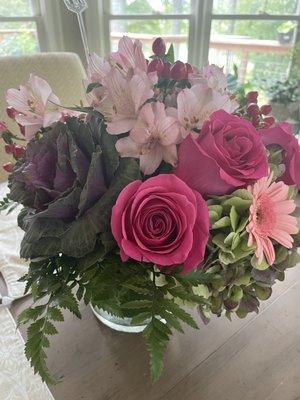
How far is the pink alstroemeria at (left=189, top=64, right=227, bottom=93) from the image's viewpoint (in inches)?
17.5

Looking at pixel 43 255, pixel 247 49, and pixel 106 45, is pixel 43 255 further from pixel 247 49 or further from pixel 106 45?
pixel 247 49

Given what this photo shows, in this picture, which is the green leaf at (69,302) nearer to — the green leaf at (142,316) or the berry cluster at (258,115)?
the green leaf at (142,316)

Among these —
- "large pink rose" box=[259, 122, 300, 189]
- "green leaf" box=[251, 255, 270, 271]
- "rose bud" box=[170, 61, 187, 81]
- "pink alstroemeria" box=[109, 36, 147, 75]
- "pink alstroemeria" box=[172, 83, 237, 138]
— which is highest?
"pink alstroemeria" box=[109, 36, 147, 75]

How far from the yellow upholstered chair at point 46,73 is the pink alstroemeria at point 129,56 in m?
0.84

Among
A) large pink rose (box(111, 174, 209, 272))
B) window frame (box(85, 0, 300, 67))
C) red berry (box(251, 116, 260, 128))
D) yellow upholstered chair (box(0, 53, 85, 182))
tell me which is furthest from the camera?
window frame (box(85, 0, 300, 67))

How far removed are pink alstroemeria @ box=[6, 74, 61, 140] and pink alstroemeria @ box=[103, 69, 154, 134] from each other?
9 centimetres

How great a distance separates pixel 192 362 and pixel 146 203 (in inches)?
13.3

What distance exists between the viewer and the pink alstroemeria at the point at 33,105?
44cm

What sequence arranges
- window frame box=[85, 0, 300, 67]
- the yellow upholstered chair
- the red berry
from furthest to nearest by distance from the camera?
window frame box=[85, 0, 300, 67], the yellow upholstered chair, the red berry

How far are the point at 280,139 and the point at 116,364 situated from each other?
0.44 meters

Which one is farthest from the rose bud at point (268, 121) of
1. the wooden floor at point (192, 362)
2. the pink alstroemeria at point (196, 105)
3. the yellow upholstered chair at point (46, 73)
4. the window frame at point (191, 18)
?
the window frame at point (191, 18)

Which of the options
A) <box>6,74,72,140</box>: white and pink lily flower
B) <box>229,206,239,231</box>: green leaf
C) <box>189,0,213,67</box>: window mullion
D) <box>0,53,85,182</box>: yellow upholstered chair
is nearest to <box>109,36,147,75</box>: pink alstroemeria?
<box>6,74,72,140</box>: white and pink lily flower

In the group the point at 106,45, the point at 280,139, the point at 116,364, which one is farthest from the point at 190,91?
the point at 106,45

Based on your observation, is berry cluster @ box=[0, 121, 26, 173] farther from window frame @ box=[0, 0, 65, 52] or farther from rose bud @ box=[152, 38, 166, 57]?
window frame @ box=[0, 0, 65, 52]
